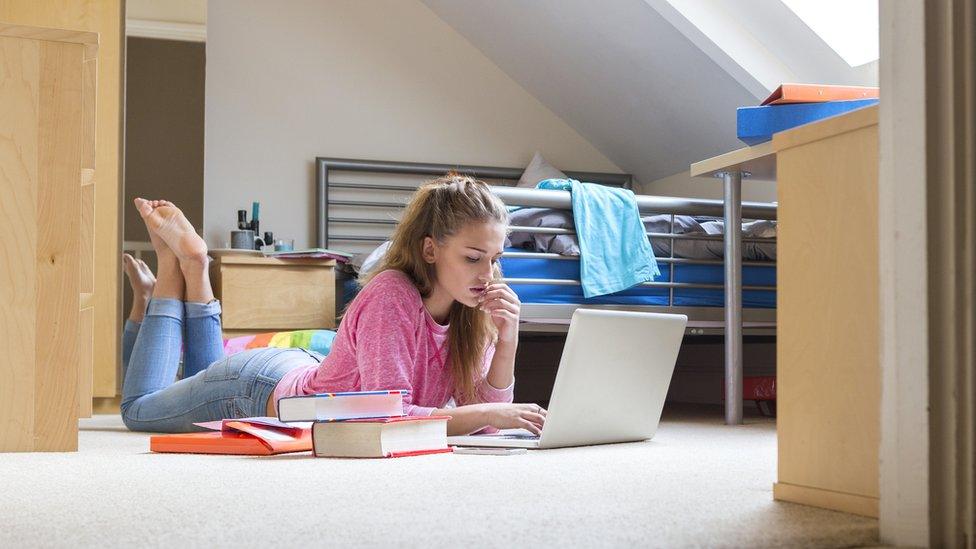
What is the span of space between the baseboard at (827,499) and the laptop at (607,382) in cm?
54

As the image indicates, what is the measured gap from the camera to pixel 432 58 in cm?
449

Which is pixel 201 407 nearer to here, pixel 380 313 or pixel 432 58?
pixel 380 313

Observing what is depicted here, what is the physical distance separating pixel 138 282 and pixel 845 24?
229cm

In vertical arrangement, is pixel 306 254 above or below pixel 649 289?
above

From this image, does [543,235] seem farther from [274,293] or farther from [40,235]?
[40,235]

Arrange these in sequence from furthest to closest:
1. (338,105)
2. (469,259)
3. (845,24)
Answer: (338,105) < (845,24) < (469,259)

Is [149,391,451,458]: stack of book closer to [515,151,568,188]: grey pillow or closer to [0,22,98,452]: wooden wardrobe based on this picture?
[0,22,98,452]: wooden wardrobe

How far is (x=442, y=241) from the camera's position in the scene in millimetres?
1904

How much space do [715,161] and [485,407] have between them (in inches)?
41.5

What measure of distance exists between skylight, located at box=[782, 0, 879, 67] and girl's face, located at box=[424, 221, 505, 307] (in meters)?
1.80

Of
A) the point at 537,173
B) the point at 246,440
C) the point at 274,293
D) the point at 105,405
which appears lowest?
the point at 105,405

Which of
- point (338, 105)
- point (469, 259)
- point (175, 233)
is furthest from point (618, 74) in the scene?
point (469, 259)

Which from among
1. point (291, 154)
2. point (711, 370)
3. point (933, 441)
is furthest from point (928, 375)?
point (291, 154)

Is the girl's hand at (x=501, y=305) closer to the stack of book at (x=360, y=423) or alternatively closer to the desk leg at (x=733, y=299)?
the stack of book at (x=360, y=423)
